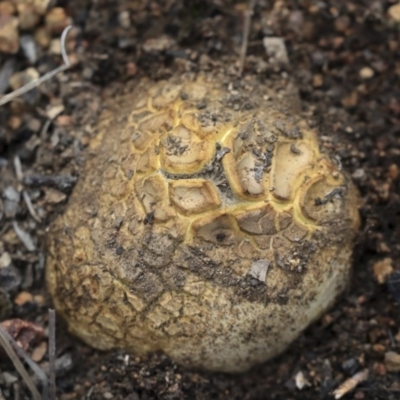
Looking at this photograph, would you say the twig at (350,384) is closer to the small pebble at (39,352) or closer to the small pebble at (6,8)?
the small pebble at (39,352)

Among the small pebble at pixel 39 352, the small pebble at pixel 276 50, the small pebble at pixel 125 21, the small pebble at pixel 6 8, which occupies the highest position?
the small pebble at pixel 6 8

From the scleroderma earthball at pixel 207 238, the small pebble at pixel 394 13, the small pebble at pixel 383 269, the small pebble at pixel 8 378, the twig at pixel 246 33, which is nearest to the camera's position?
the scleroderma earthball at pixel 207 238

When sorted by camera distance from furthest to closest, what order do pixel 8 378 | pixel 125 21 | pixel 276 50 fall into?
pixel 125 21 → pixel 276 50 → pixel 8 378

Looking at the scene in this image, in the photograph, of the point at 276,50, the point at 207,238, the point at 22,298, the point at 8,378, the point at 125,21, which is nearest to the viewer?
the point at 207,238

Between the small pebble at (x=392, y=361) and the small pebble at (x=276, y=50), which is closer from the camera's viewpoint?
the small pebble at (x=392, y=361)

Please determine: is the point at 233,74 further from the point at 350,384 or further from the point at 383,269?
the point at 350,384

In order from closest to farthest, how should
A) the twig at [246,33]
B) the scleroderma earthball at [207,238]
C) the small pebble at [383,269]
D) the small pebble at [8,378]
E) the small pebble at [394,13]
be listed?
the scleroderma earthball at [207,238]
the small pebble at [8,378]
the small pebble at [383,269]
the twig at [246,33]
the small pebble at [394,13]

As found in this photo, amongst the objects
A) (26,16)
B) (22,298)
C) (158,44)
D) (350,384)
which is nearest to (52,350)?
(22,298)

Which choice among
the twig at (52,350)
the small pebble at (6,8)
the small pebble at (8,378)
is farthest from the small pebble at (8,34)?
the small pebble at (8,378)
